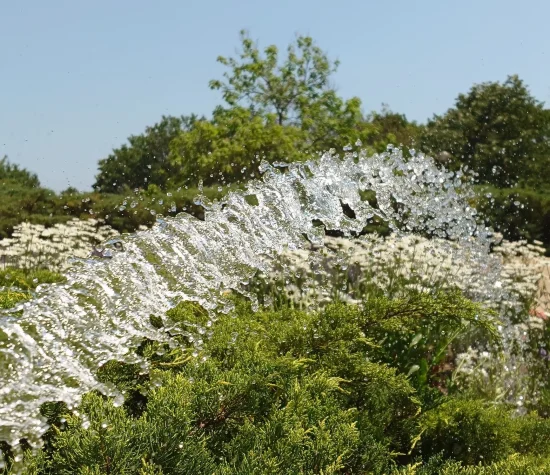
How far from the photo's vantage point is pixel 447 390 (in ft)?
16.7

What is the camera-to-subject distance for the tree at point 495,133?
2158cm

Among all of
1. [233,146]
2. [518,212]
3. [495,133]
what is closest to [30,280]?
[518,212]

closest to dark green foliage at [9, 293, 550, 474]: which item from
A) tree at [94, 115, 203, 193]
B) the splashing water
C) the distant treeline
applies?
the splashing water

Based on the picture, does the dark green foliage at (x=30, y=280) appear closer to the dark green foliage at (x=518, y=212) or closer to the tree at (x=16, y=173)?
the dark green foliage at (x=518, y=212)

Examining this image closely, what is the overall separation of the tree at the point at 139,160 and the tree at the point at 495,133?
20.5 metres

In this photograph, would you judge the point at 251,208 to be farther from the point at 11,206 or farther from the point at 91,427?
the point at 11,206

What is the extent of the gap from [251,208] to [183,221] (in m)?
1.51

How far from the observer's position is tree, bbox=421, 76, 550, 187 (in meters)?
21.6

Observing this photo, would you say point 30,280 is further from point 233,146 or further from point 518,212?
point 233,146

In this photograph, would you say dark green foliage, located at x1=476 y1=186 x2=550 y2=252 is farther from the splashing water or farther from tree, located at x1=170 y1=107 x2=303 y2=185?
the splashing water

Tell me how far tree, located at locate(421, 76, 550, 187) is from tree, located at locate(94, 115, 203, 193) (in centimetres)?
2046

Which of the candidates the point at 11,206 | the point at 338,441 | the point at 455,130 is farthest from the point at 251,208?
the point at 455,130

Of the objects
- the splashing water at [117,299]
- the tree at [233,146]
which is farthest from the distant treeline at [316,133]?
the splashing water at [117,299]

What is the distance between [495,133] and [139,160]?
23.8 m
